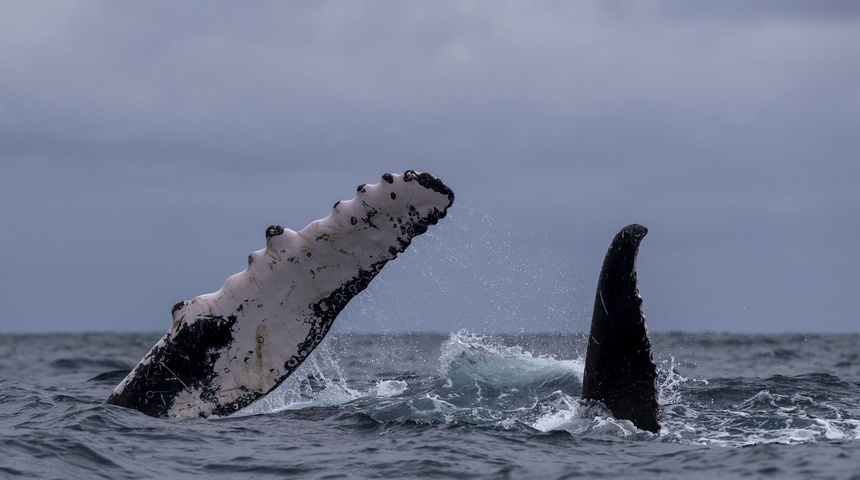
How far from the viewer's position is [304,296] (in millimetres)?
9914

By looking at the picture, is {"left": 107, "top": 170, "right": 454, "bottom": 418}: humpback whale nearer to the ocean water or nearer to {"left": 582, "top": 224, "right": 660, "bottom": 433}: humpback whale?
the ocean water

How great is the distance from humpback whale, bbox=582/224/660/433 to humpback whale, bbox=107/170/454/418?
148 centimetres

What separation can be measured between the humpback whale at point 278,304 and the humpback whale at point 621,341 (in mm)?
1476

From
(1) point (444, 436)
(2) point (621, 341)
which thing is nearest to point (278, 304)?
(1) point (444, 436)

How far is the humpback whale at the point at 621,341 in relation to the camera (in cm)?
938

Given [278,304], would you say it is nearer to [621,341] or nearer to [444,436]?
[444,436]

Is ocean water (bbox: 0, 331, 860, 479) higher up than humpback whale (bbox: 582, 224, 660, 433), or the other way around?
humpback whale (bbox: 582, 224, 660, 433)

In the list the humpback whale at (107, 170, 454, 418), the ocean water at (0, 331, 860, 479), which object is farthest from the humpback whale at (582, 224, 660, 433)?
the humpback whale at (107, 170, 454, 418)

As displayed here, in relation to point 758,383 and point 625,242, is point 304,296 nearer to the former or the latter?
point 625,242

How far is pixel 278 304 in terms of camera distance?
32.5 ft

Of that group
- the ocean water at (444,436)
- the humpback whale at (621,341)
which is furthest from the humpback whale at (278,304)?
the humpback whale at (621,341)

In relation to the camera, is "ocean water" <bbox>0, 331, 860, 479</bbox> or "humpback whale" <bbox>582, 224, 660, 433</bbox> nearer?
"ocean water" <bbox>0, 331, 860, 479</bbox>

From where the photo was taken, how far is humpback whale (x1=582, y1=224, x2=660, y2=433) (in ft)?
30.8

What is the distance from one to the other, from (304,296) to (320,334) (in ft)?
1.21
